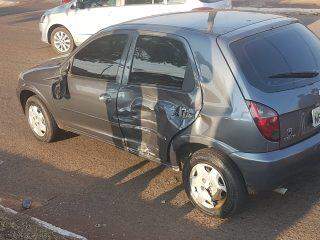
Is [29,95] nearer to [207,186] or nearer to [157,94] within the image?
[157,94]

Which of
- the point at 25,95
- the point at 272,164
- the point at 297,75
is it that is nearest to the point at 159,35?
the point at 297,75

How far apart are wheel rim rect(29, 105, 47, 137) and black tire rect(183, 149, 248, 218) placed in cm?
287

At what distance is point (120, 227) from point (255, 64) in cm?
199

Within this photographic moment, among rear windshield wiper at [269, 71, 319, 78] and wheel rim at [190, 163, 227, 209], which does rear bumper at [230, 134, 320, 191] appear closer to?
wheel rim at [190, 163, 227, 209]

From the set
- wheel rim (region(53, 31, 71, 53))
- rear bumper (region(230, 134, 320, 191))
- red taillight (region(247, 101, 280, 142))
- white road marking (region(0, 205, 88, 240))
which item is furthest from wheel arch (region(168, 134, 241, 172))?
wheel rim (region(53, 31, 71, 53))

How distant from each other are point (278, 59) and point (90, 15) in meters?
8.16

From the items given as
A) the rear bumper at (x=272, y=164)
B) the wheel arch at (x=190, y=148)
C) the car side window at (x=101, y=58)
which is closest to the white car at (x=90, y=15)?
the car side window at (x=101, y=58)

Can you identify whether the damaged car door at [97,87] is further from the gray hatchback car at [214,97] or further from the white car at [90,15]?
the white car at [90,15]

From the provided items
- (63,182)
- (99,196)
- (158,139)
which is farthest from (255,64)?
(63,182)

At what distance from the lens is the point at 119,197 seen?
5383 mm

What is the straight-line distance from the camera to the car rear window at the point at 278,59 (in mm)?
4504

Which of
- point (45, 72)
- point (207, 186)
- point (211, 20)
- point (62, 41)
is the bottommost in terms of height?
point (62, 41)

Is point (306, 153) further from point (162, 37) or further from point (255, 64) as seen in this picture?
point (162, 37)

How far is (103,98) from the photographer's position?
561 centimetres
